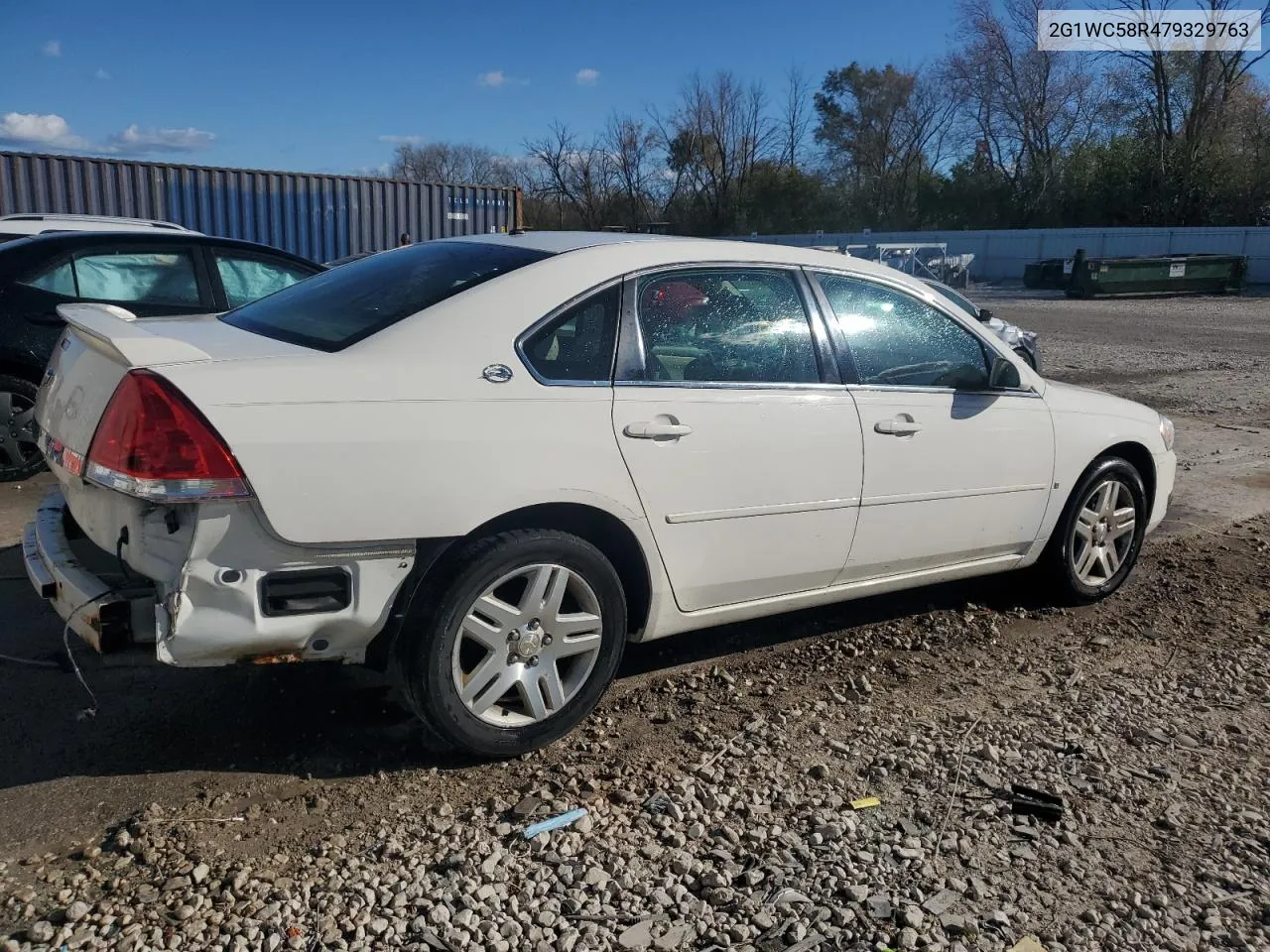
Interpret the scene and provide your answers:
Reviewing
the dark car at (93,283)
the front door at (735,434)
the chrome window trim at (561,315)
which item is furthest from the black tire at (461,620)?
the dark car at (93,283)

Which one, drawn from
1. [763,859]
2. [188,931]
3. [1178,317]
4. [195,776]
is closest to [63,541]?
[195,776]

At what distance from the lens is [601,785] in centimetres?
322

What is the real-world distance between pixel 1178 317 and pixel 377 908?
2563 cm

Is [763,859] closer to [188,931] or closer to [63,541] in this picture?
[188,931]

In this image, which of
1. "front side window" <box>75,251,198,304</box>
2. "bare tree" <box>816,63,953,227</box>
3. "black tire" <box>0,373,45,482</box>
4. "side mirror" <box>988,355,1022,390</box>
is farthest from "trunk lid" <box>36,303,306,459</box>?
"bare tree" <box>816,63,953,227</box>

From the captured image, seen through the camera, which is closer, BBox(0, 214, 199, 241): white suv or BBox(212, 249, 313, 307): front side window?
BBox(212, 249, 313, 307): front side window

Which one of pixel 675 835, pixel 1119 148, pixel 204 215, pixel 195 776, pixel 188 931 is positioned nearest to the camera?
pixel 188 931

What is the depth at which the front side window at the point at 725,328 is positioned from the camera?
3.57 meters

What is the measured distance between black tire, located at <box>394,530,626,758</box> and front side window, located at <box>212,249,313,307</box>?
14.7 feet

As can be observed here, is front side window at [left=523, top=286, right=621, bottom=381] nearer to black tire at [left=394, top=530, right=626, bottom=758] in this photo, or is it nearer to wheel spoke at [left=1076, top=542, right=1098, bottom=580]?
black tire at [left=394, top=530, right=626, bottom=758]

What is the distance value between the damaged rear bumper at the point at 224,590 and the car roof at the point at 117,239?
4281 millimetres

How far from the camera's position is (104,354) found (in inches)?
118

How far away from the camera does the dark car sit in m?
6.33

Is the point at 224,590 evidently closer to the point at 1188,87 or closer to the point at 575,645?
the point at 575,645
